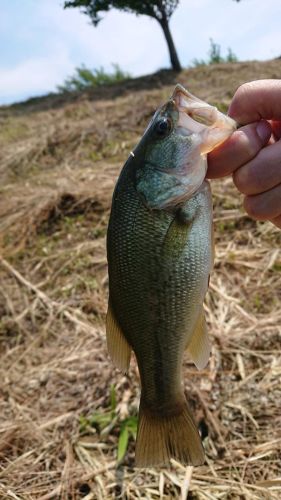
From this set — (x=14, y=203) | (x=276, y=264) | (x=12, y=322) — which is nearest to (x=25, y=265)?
(x=12, y=322)

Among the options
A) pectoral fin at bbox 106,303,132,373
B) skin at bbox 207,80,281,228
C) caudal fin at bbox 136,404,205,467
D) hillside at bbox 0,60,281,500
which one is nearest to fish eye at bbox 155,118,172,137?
skin at bbox 207,80,281,228

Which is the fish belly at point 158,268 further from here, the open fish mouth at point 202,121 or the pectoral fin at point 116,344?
the open fish mouth at point 202,121

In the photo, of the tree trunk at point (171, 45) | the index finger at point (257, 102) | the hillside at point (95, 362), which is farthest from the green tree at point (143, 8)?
the index finger at point (257, 102)

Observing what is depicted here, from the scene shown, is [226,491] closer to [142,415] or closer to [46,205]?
[142,415]

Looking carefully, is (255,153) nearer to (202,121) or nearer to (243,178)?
(243,178)

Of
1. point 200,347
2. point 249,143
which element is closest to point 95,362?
point 200,347

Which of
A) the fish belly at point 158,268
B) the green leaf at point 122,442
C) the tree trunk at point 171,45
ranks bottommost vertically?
the green leaf at point 122,442
